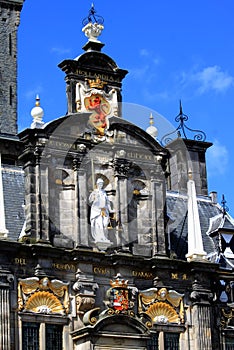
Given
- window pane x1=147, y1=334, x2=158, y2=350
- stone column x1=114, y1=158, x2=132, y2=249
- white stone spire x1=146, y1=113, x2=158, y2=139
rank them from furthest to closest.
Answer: white stone spire x1=146, y1=113, x2=158, y2=139, stone column x1=114, y1=158, x2=132, y2=249, window pane x1=147, y1=334, x2=158, y2=350

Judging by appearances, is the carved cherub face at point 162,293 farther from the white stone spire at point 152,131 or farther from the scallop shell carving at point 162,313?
the white stone spire at point 152,131

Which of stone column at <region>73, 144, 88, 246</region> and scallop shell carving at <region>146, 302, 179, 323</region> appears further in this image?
scallop shell carving at <region>146, 302, 179, 323</region>

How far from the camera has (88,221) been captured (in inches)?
2023

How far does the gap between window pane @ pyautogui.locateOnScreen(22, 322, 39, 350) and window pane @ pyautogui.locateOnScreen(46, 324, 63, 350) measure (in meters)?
0.50

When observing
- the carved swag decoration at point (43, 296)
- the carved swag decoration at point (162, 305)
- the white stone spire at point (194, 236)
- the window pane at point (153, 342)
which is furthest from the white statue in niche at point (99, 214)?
the window pane at point (153, 342)

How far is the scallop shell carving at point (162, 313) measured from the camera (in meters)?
51.4

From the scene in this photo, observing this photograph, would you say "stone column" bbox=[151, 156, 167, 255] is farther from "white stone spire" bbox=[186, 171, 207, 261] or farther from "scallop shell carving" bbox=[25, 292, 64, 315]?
"scallop shell carving" bbox=[25, 292, 64, 315]

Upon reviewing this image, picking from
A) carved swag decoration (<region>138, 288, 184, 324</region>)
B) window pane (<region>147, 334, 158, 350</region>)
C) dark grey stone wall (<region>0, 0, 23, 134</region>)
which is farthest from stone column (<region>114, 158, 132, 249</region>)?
dark grey stone wall (<region>0, 0, 23, 134</region>)

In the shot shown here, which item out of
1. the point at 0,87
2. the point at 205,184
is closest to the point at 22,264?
the point at 205,184

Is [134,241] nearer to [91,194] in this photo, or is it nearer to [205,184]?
[91,194]

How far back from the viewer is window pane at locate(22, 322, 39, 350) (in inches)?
1890

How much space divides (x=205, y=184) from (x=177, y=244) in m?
9.38

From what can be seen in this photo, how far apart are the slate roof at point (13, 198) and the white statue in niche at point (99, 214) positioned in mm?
3205

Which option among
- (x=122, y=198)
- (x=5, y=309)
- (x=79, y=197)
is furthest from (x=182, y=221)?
(x=5, y=309)
